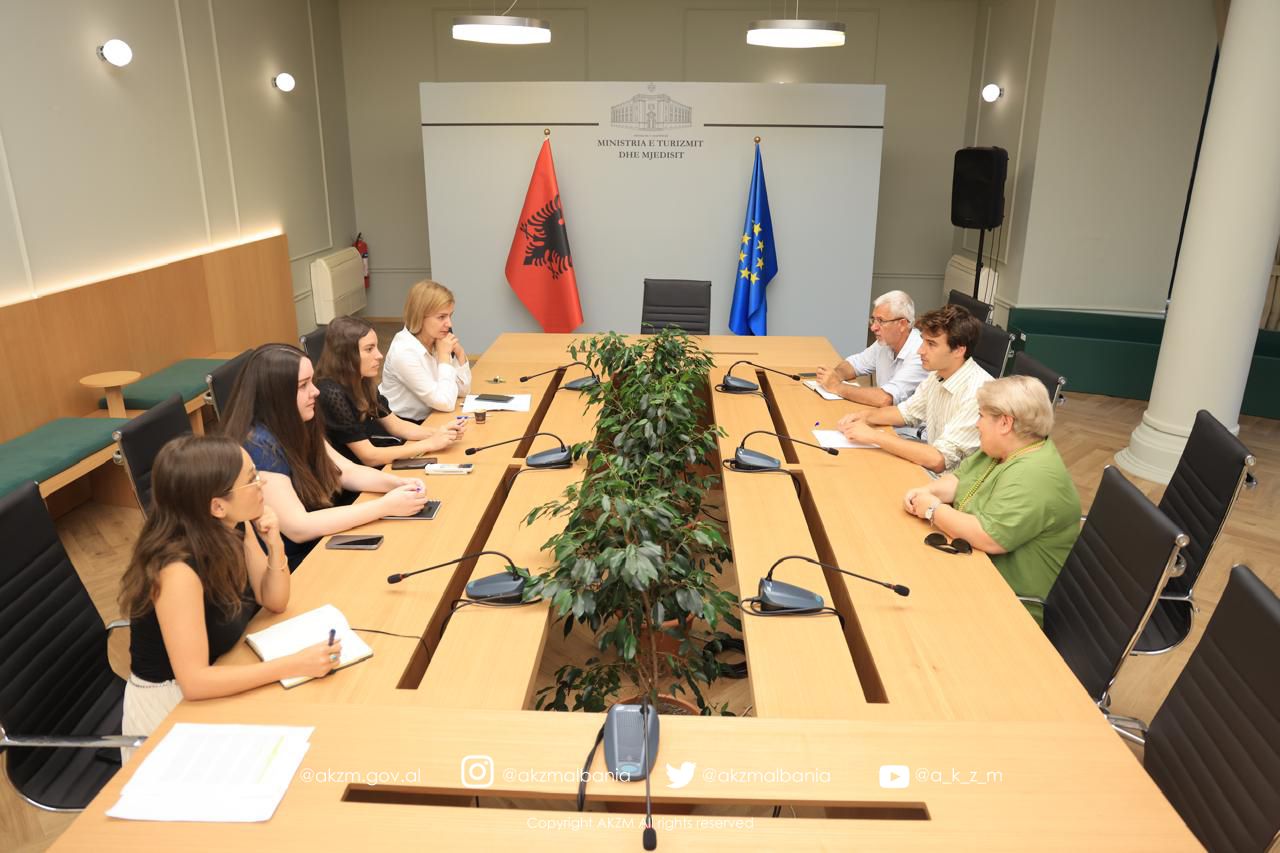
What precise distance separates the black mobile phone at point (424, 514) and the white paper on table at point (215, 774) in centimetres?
103

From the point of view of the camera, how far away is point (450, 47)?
8.15 m

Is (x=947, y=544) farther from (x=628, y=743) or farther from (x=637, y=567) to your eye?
(x=628, y=743)

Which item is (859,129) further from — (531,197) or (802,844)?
(802,844)

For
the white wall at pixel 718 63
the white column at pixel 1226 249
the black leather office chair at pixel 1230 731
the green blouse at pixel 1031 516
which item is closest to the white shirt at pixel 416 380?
the green blouse at pixel 1031 516

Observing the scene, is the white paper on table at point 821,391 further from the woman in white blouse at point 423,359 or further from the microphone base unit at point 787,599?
the microphone base unit at point 787,599

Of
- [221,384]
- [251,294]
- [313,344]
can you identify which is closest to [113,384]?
[313,344]

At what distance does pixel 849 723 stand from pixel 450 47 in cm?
783

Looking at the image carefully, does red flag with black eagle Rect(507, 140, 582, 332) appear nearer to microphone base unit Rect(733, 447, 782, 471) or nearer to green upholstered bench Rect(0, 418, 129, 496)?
green upholstered bench Rect(0, 418, 129, 496)

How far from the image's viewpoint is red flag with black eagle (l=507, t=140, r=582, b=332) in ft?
22.5

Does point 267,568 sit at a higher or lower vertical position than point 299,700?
higher

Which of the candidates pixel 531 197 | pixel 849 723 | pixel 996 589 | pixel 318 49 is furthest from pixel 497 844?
pixel 318 49

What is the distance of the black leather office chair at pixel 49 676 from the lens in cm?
192

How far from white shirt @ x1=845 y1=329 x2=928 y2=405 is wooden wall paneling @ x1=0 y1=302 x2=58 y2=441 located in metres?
4.04

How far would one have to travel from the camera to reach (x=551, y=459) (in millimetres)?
3174
